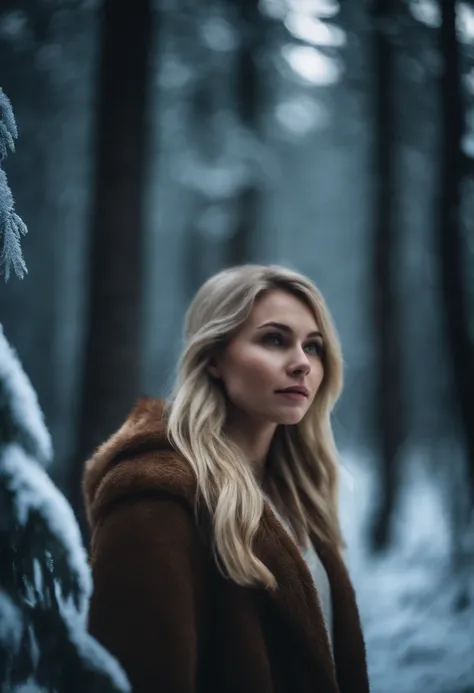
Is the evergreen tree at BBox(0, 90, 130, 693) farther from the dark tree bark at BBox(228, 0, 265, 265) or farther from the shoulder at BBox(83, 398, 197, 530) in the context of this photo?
the dark tree bark at BBox(228, 0, 265, 265)

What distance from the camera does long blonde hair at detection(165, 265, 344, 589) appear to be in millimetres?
1849

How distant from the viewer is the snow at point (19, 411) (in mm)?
1460

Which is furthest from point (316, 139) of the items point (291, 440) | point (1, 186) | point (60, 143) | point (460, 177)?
point (1, 186)

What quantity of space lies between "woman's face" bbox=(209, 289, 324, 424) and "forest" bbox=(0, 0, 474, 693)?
0.49m

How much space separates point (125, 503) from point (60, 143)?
5.49 m

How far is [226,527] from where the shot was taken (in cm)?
181

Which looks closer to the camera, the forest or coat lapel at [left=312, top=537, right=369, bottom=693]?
the forest

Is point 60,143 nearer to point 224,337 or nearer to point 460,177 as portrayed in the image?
point 460,177

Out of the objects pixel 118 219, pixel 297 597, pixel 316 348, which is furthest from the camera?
pixel 118 219

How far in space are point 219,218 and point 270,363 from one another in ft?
22.6

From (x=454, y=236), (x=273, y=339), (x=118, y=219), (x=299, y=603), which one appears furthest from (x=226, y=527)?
(x=118, y=219)

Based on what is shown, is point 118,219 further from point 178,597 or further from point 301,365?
point 178,597

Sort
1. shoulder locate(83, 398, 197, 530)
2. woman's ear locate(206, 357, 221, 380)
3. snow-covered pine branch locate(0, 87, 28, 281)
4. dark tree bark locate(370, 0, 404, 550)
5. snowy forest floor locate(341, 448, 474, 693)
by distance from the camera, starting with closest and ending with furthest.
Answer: snow-covered pine branch locate(0, 87, 28, 281) < shoulder locate(83, 398, 197, 530) < woman's ear locate(206, 357, 221, 380) < snowy forest floor locate(341, 448, 474, 693) < dark tree bark locate(370, 0, 404, 550)

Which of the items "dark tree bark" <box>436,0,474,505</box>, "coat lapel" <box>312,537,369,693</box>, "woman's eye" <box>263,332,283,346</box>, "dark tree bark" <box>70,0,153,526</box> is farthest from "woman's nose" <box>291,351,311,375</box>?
"dark tree bark" <box>70,0,153,526</box>
